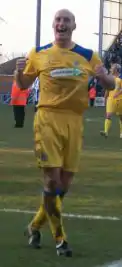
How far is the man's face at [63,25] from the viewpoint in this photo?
6.52 m

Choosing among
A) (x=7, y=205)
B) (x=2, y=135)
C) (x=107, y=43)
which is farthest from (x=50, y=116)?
(x=107, y=43)

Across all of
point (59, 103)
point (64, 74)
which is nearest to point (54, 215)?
point (59, 103)

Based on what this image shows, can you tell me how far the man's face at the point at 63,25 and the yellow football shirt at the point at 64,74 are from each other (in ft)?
0.39

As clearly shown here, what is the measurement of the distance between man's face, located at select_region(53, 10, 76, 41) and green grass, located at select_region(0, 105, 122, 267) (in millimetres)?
Answer: 1703

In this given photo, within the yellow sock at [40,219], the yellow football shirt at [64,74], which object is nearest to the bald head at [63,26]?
the yellow football shirt at [64,74]

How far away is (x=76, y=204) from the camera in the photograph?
353 inches

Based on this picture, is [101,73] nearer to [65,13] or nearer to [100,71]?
[100,71]

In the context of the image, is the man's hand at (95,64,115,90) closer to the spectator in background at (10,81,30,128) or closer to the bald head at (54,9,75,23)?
the bald head at (54,9,75,23)

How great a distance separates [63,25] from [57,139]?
2.93ft

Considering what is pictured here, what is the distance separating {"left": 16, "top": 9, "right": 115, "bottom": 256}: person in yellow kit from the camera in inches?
256

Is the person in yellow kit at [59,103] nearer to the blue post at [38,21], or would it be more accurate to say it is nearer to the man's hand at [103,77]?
the man's hand at [103,77]

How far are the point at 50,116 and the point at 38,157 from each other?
34cm

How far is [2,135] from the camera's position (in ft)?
65.7

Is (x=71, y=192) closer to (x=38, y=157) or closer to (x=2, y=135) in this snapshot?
(x=38, y=157)
